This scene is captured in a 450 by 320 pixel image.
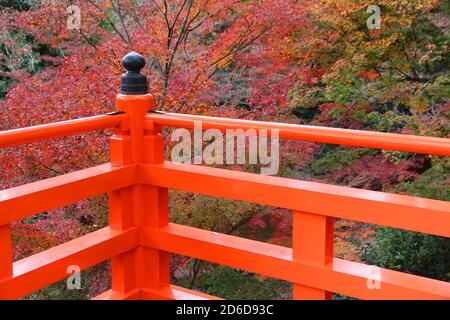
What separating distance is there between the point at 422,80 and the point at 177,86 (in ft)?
10.6

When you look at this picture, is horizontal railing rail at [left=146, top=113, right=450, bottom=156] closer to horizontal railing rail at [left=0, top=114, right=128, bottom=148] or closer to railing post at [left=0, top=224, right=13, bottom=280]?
horizontal railing rail at [left=0, top=114, right=128, bottom=148]

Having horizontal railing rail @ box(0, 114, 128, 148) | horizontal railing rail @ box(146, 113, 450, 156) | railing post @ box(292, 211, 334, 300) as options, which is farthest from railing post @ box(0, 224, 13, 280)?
railing post @ box(292, 211, 334, 300)

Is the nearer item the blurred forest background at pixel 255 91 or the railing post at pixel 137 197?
the railing post at pixel 137 197

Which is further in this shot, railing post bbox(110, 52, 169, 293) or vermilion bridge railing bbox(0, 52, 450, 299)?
railing post bbox(110, 52, 169, 293)

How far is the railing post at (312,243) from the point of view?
200 centimetres

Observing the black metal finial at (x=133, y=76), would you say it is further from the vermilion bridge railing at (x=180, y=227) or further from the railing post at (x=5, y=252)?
the railing post at (x=5, y=252)

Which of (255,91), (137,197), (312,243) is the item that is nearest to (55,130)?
(137,197)

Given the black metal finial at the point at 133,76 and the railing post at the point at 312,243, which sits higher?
the black metal finial at the point at 133,76

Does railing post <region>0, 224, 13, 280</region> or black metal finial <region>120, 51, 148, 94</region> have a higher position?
black metal finial <region>120, 51, 148, 94</region>

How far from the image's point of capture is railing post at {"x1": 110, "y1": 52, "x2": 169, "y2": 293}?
243 centimetres

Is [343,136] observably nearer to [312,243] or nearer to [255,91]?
[312,243]

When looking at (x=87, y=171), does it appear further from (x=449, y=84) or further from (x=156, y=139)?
(x=449, y=84)

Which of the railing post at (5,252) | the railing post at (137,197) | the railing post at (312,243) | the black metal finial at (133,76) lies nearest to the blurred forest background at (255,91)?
the railing post at (137,197)

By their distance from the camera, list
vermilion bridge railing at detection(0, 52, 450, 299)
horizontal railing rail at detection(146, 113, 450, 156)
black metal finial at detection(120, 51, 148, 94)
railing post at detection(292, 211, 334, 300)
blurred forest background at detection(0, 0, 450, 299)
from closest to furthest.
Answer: horizontal railing rail at detection(146, 113, 450, 156), vermilion bridge railing at detection(0, 52, 450, 299), railing post at detection(292, 211, 334, 300), black metal finial at detection(120, 51, 148, 94), blurred forest background at detection(0, 0, 450, 299)
